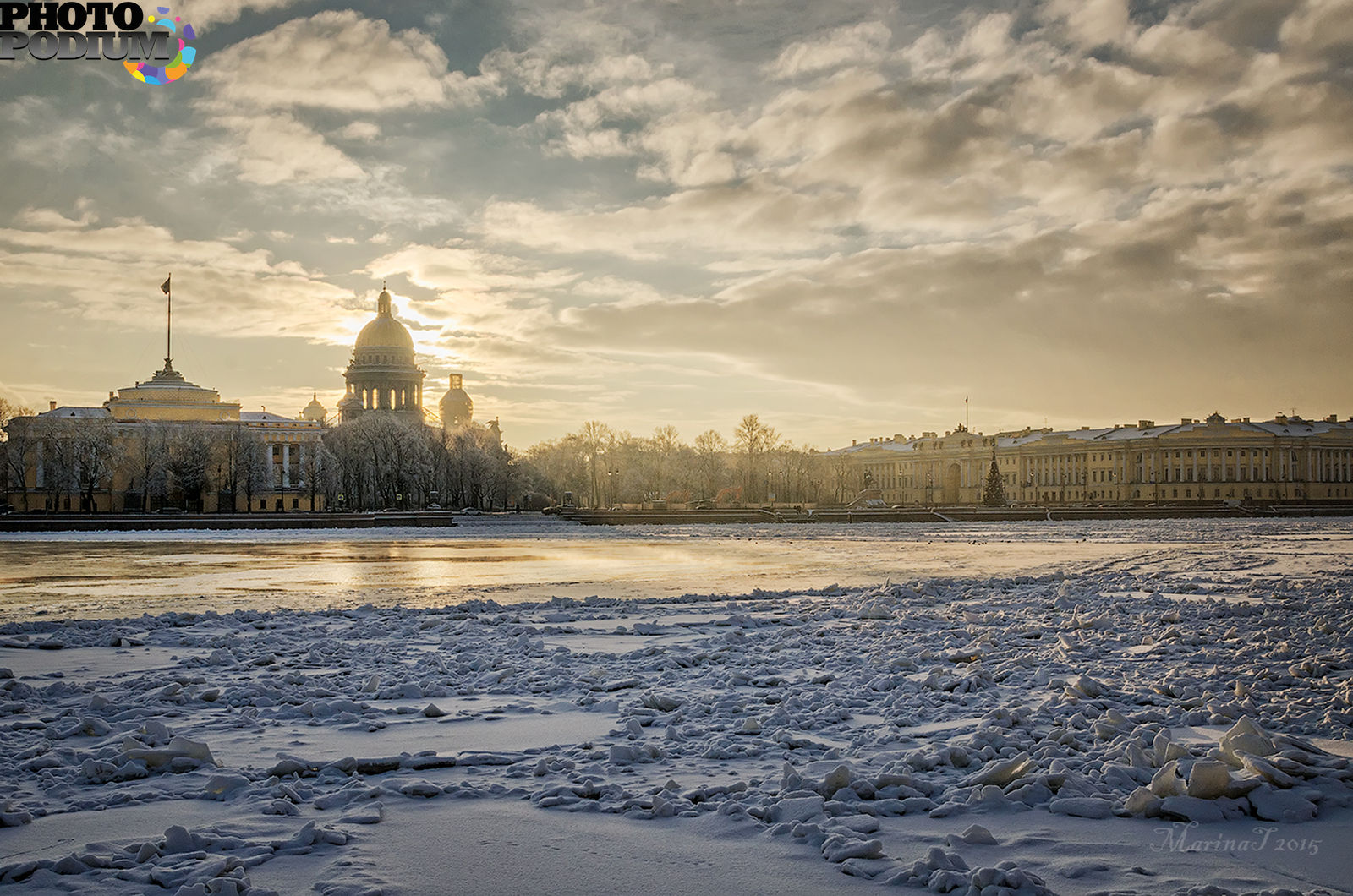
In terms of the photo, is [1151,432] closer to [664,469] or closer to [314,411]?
[664,469]

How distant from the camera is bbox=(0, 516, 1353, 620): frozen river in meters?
18.8

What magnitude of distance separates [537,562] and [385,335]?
125 meters

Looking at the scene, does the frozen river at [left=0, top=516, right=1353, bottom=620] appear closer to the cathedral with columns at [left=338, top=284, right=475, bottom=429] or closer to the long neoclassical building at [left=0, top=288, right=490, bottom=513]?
the long neoclassical building at [left=0, top=288, right=490, bottom=513]

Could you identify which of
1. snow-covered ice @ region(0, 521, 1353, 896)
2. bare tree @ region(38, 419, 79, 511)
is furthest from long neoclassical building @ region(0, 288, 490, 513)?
snow-covered ice @ region(0, 521, 1353, 896)

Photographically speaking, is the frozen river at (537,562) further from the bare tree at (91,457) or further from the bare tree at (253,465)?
the bare tree at (253,465)

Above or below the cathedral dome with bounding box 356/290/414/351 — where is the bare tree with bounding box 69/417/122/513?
below

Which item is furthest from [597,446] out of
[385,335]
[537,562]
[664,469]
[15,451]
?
[537,562]

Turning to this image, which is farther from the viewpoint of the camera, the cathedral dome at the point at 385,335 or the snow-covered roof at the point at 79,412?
the cathedral dome at the point at 385,335

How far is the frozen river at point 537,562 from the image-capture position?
1884 cm

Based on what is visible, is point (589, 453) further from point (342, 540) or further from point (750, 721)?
point (750, 721)

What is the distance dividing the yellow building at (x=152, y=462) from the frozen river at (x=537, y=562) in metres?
42.6

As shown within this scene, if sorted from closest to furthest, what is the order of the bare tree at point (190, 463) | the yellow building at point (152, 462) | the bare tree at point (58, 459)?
the bare tree at point (58, 459) → the yellow building at point (152, 462) → the bare tree at point (190, 463)

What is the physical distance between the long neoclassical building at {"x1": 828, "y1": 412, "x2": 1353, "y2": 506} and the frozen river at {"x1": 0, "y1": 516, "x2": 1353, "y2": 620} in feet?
334
